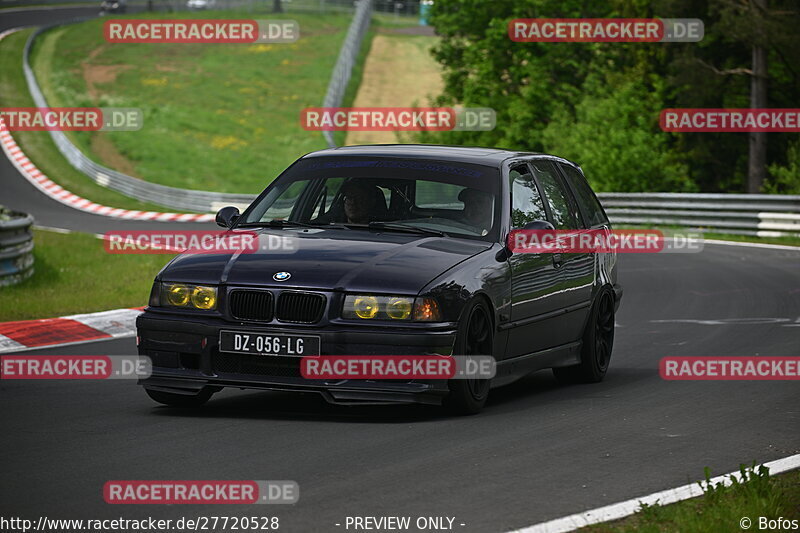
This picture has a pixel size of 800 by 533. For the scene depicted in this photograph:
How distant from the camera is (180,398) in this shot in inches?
348

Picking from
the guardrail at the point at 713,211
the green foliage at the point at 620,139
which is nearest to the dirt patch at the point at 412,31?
the green foliage at the point at 620,139

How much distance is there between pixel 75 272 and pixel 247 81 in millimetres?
59480

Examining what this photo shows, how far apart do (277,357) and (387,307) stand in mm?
672

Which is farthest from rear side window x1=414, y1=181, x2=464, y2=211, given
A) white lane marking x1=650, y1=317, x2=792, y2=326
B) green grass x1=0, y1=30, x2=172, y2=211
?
green grass x1=0, y1=30, x2=172, y2=211

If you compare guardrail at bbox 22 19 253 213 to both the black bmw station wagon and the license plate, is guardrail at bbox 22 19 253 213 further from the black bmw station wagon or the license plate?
the license plate

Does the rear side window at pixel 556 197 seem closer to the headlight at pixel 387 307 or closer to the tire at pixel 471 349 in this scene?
the tire at pixel 471 349

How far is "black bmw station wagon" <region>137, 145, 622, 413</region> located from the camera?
26.6 feet

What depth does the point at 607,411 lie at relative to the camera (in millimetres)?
9070

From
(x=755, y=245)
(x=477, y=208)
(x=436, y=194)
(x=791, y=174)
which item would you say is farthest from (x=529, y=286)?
(x=791, y=174)

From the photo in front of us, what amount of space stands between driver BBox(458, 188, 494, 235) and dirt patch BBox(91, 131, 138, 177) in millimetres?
45364

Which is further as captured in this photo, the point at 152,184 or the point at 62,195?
the point at 152,184

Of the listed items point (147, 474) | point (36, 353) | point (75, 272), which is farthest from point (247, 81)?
Answer: point (147, 474)

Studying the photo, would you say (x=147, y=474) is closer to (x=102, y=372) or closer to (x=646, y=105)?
(x=102, y=372)

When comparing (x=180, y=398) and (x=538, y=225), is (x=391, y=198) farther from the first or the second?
(x=180, y=398)
